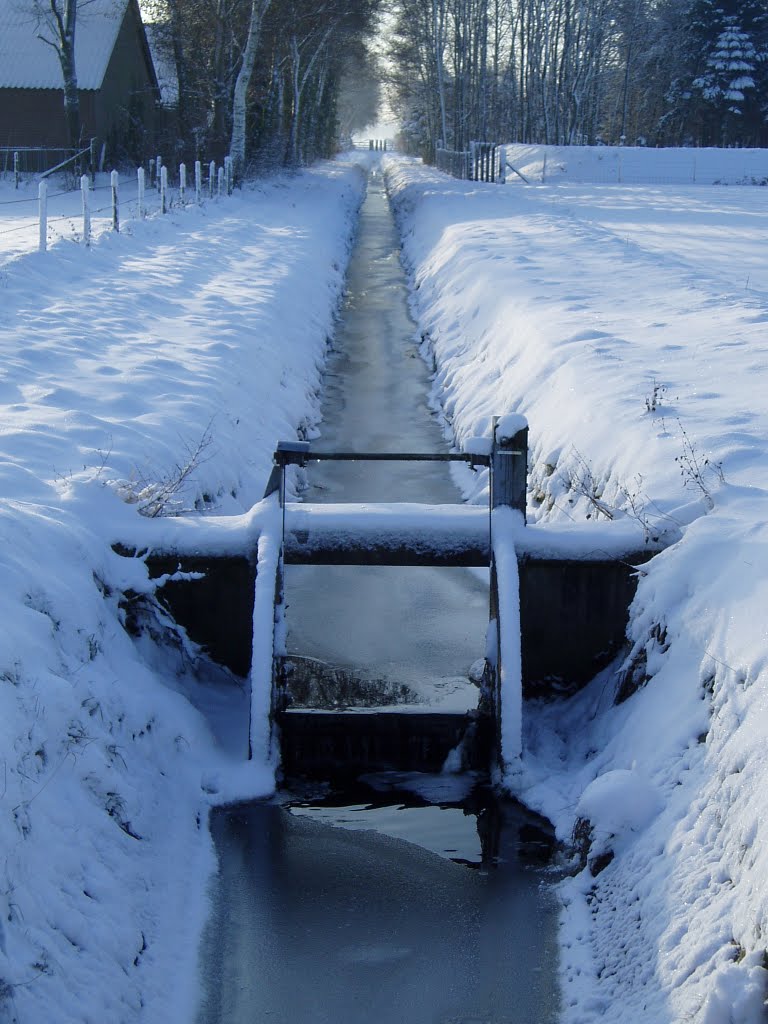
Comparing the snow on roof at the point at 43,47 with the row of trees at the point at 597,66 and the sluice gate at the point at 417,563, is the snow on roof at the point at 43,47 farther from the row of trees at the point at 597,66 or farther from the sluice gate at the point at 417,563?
the sluice gate at the point at 417,563

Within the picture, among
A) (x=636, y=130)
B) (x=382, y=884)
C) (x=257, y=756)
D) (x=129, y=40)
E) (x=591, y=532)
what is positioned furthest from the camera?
(x=636, y=130)

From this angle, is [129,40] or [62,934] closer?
[62,934]

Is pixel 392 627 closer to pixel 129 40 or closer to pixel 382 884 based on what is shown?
pixel 382 884

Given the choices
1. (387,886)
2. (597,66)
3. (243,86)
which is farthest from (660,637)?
(597,66)

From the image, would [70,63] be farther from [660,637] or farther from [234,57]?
[660,637]

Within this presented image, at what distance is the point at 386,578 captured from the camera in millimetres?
10320

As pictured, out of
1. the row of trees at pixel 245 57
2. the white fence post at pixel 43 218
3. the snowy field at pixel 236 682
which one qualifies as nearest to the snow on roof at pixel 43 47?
the row of trees at pixel 245 57

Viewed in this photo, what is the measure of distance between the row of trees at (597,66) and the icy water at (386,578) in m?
41.1

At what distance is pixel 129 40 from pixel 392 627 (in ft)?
133

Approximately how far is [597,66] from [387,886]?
58.6 meters

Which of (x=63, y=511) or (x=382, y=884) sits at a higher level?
(x=63, y=511)

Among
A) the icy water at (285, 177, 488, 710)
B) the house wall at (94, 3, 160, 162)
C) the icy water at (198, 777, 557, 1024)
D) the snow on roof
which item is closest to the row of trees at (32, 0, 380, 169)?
the snow on roof

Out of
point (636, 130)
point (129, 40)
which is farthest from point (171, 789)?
point (636, 130)

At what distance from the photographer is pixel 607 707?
7.37 meters
